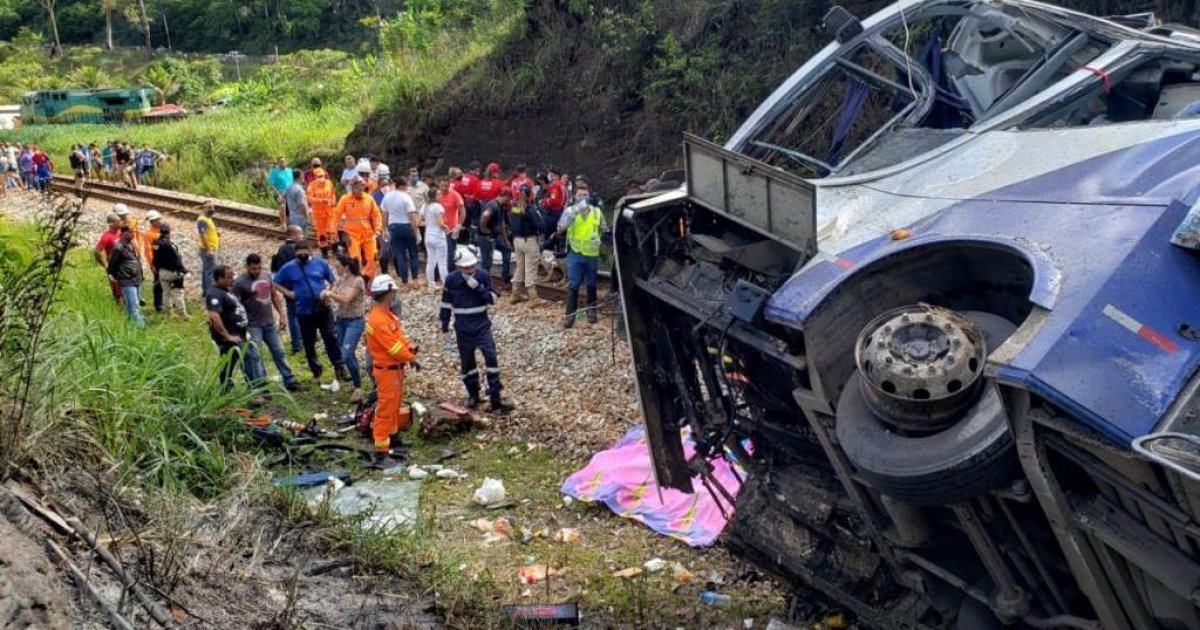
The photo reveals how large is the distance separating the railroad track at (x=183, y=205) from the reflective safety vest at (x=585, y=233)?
8.08m

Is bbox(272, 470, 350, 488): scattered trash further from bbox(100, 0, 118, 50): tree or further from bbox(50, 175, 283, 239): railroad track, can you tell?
bbox(100, 0, 118, 50): tree

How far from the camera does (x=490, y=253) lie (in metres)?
13.5

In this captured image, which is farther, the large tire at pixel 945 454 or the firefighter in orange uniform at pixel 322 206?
the firefighter in orange uniform at pixel 322 206

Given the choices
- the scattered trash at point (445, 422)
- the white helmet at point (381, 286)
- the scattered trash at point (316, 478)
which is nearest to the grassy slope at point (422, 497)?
the scattered trash at point (316, 478)

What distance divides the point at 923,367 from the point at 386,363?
18.2ft

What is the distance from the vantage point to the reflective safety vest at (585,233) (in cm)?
Result: 1152

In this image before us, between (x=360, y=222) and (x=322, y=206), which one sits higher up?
(x=360, y=222)

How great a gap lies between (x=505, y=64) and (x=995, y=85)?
622 inches

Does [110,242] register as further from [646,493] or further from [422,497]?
[646,493]

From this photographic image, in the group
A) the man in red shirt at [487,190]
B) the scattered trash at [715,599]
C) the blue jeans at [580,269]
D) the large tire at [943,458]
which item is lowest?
the scattered trash at [715,599]

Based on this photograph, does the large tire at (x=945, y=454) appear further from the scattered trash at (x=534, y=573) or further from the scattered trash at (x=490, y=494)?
the scattered trash at (x=490, y=494)

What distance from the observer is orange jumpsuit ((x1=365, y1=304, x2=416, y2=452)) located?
8.77 meters

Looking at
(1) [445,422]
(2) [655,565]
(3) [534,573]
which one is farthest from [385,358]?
(2) [655,565]

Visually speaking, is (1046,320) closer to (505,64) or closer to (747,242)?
(747,242)
